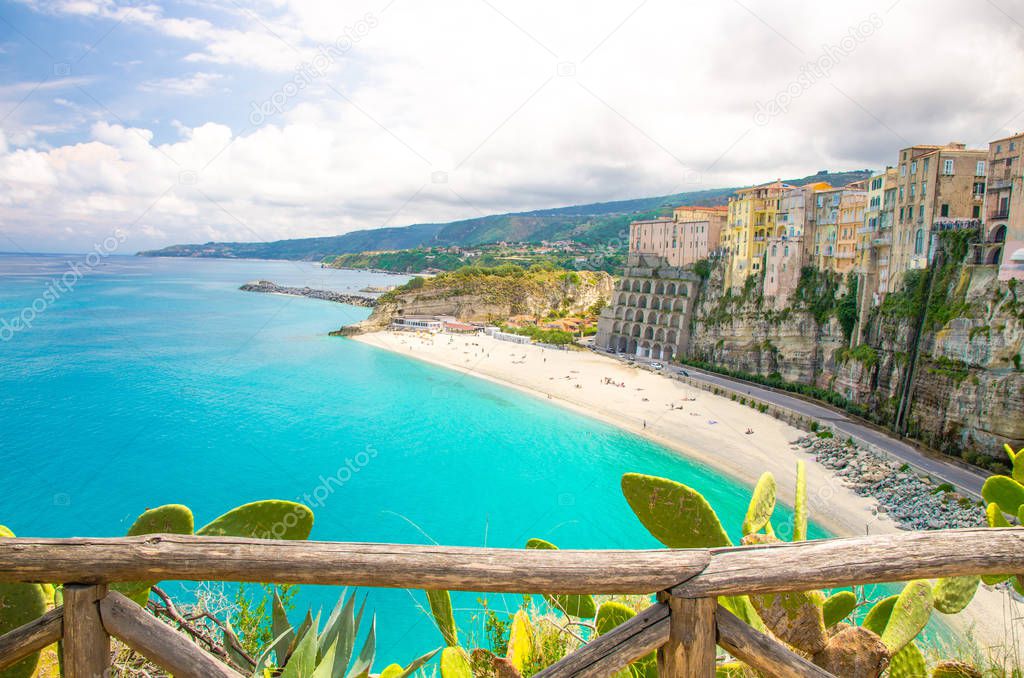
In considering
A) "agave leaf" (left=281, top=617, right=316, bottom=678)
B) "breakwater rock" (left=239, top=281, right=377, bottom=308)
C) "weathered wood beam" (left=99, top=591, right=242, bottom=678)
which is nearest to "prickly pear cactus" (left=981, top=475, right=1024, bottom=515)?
"agave leaf" (left=281, top=617, right=316, bottom=678)

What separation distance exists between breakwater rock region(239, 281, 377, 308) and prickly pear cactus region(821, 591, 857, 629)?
84.4 metres

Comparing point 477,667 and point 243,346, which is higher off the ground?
point 477,667

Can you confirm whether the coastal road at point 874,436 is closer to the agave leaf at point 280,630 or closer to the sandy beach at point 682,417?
the sandy beach at point 682,417

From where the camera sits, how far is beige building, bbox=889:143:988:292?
24219 millimetres

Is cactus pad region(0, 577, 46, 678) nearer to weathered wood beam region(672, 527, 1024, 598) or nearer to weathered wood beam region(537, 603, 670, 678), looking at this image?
weathered wood beam region(537, 603, 670, 678)

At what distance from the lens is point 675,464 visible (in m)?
25.1

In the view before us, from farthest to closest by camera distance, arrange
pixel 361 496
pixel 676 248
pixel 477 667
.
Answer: pixel 676 248 < pixel 361 496 < pixel 477 667

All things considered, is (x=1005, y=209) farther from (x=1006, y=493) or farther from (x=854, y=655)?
(x=854, y=655)

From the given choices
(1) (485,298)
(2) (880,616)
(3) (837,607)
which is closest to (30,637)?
(3) (837,607)

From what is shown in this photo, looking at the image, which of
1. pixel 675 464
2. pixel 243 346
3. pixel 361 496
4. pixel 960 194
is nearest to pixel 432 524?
pixel 361 496

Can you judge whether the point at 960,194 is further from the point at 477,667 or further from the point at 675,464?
the point at 477,667

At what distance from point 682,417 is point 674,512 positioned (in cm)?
2938

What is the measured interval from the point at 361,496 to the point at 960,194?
28879mm

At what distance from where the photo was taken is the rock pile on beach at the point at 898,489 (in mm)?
17594
